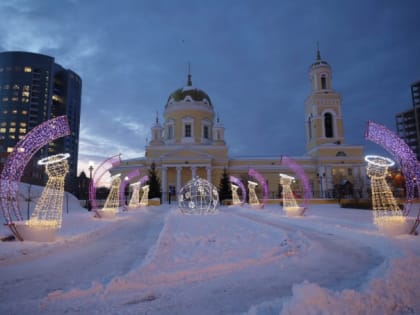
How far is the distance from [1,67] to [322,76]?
10507 centimetres

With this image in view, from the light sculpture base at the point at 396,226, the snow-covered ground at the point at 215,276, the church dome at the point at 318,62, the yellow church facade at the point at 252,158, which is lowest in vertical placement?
the snow-covered ground at the point at 215,276

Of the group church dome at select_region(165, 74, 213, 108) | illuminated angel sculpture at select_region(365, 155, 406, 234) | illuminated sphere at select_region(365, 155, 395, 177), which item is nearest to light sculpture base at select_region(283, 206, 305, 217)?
illuminated angel sculpture at select_region(365, 155, 406, 234)

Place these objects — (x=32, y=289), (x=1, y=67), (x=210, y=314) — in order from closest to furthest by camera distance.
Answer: (x=210, y=314)
(x=32, y=289)
(x=1, y=67)

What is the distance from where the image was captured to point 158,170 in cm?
5181

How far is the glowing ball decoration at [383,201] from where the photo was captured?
9539 millimetres

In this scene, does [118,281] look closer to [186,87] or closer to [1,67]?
[186,87]

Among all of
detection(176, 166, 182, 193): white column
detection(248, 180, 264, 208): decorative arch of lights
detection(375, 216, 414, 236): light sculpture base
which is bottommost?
detection(375, 216, 414, 236): light sculpture base

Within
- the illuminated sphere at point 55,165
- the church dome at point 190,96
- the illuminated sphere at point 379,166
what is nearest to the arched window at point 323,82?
the church dome at point 190,96

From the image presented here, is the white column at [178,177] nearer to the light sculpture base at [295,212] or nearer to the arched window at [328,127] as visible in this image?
the arched window at [328,127]

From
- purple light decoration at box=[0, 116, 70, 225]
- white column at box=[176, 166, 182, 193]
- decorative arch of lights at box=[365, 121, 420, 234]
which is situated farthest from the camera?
white column at box=[176, 166, 182, 193]

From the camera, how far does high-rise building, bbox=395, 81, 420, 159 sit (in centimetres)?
8664

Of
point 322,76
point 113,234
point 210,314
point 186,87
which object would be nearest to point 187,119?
point 186,87

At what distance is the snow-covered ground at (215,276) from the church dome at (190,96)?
51.6 metres

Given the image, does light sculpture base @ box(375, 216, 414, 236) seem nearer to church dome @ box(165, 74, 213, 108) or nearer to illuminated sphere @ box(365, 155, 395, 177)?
illuminated sphere @ box(365, 155, 395, 177)
